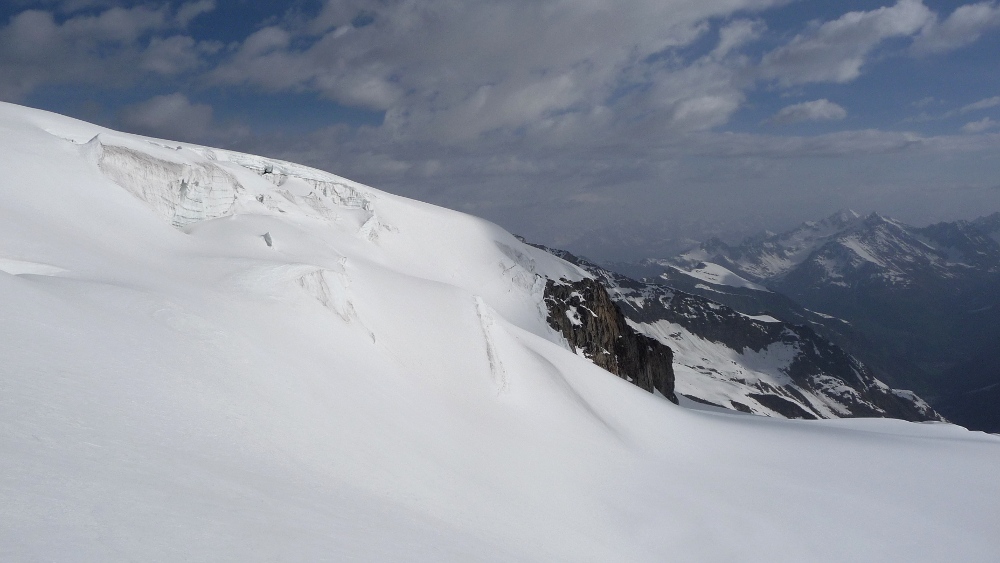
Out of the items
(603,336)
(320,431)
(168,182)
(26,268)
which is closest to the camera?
(320,431)

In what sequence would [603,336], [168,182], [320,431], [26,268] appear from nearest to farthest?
[320,431], [26,268], [168,182], [603,336]

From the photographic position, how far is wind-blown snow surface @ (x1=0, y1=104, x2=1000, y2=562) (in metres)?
7.04

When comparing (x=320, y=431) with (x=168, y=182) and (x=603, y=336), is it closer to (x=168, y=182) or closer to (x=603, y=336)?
(x=168, y=182)

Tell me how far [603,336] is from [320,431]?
75297mm

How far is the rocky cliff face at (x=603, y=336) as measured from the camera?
245 ft

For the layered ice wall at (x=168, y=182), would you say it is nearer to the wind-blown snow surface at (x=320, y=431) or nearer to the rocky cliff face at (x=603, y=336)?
the wind-blown snow surface at (x=320, y=431)

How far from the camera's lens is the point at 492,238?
74.8m

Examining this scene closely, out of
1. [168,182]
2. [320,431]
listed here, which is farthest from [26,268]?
[168,182]

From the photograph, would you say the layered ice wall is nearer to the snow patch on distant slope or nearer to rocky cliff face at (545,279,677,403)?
the snow patch on distant slope

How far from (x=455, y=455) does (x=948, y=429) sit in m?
37.5

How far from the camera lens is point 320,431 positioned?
12594 millimetres

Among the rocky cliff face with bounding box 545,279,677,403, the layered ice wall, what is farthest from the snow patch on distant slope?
the rocky cliff face with bounding box 545,279,677,403

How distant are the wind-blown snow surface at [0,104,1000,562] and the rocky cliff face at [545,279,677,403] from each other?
38.3 metres

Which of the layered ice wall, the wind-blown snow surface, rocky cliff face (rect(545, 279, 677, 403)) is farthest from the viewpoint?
rocky cliff face (rect(545, 279, 677, 403))
